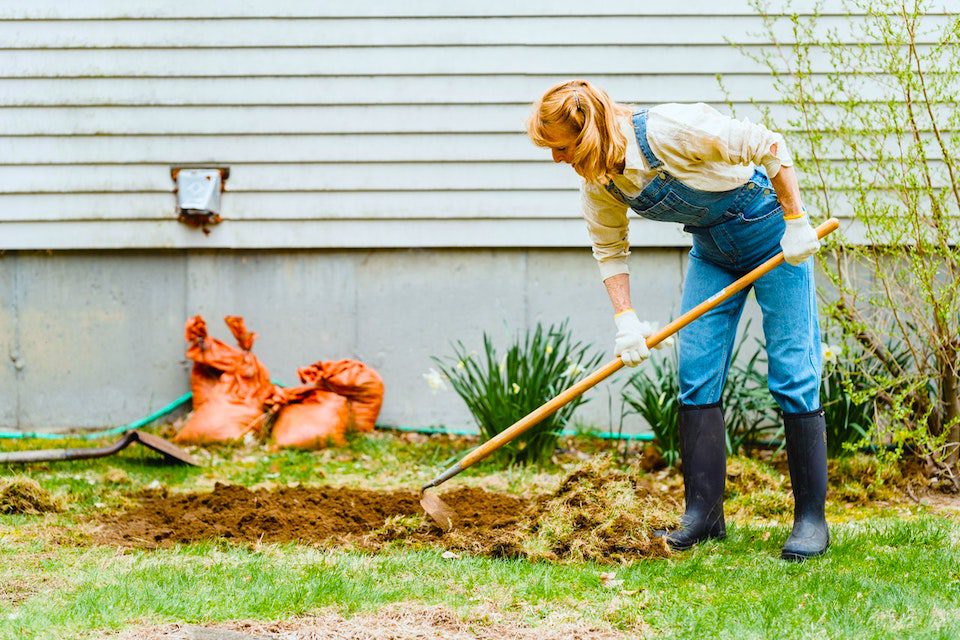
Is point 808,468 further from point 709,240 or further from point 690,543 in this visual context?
point 709,240

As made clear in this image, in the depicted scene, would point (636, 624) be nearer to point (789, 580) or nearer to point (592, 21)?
point (789, 580)

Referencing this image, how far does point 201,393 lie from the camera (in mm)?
6133

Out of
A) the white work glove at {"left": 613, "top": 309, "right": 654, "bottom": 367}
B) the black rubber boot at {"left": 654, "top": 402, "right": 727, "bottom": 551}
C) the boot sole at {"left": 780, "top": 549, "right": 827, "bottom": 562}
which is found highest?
the white work glove at {"left": 613, "top": 309, "right": 654, "bottom": 367}

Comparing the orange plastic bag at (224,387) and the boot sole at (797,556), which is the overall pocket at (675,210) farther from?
the orange plastic bag at (224,387)

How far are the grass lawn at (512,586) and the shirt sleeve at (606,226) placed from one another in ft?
3.47

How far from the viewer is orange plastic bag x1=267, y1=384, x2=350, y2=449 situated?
19.1ft

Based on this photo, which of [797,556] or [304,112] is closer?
[797,556]

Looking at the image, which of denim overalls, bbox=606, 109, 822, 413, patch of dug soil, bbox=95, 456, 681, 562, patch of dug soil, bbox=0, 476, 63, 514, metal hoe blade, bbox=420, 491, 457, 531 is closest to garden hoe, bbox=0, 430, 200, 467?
patch of dug soil, bbox=0, 476, 63, 514

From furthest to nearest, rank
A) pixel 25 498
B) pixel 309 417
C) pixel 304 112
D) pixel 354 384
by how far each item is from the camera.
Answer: pixel 304 112, pixel 354 384, pixel 309 417, pixel 25 498

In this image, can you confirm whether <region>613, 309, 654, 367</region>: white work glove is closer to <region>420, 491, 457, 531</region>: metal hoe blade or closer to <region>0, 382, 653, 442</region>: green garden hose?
<region>420, 491, 457, 531</region>: metal hoe blade

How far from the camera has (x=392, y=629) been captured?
2.77m

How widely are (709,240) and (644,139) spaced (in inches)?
21.2

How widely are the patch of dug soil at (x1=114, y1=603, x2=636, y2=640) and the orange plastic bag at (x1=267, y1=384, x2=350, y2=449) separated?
300 centimetres

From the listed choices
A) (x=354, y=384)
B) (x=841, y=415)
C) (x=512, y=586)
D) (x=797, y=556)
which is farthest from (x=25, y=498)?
(x=841, y=415)
